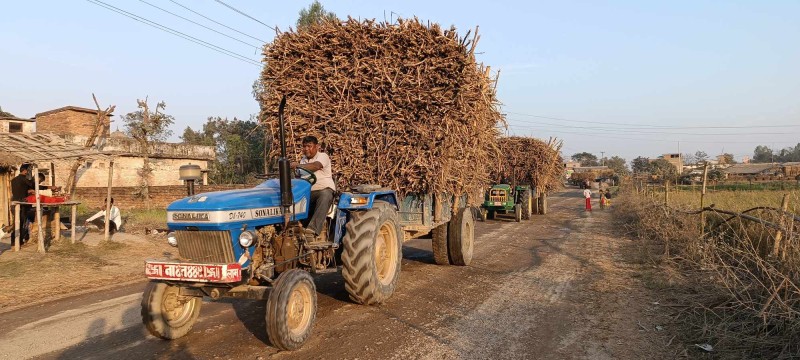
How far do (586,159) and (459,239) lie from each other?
122 metres

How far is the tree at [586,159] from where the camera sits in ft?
396

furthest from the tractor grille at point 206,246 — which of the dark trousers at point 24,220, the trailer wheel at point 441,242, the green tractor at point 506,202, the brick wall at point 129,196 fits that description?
the brick wall at point 129,196

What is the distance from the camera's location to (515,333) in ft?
16.5

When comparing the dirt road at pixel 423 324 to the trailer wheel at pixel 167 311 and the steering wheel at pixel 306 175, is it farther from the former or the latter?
the steering wheel at pixel 306 175

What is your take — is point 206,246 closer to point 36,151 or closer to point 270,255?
point 270,255

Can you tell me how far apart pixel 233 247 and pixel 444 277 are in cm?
411

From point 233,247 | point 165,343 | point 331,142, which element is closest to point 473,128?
point 331,142

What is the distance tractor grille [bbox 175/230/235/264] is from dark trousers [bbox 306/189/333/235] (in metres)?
1.16

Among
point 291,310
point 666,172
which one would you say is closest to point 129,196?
point 291,310

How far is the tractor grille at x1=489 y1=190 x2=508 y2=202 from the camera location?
17391 mm

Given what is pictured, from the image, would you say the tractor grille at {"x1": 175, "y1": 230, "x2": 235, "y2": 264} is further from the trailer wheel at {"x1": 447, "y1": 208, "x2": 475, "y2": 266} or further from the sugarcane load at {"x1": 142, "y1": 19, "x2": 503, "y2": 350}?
the trailer wheel at {"x1": 447, "y1": 208, "x2": 475, "y2": 266}

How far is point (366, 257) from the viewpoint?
5570mm

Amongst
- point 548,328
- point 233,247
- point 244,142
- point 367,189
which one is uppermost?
point 244,142

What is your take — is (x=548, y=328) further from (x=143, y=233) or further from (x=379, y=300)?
(x=143, y=233)
